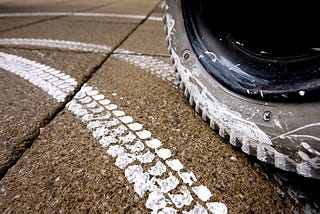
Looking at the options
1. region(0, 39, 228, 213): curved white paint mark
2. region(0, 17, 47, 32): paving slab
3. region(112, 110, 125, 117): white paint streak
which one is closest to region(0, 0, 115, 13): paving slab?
region(0, 17, 47, 32): paving slab

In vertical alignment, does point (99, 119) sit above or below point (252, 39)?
below

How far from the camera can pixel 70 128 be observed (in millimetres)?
816

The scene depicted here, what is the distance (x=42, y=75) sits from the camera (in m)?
1.20

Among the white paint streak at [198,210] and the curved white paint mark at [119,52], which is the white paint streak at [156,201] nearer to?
the white paint streak at [198,210]

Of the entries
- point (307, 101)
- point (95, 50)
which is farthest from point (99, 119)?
point (95, 50)

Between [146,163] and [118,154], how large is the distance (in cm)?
9

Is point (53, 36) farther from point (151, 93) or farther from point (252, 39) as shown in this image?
point (252, 39)

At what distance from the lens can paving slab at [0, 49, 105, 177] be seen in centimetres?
74

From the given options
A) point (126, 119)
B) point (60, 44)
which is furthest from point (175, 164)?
point (60, 44)

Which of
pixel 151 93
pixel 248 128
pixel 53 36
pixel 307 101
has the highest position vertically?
pixel 307 101

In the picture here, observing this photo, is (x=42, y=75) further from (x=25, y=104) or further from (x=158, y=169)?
(x=158, y=169)

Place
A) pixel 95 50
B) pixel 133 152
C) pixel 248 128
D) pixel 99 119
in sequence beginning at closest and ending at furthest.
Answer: pixel 248 128 → pixel 133 152 → pixel 99 119 → pixel 95 50

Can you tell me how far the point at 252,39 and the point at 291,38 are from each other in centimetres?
10

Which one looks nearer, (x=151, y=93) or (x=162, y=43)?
(x=151, y=93)
